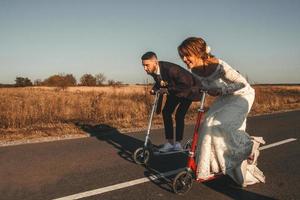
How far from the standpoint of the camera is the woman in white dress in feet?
14.8

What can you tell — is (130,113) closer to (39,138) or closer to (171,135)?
(39,138)

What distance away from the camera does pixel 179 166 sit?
5816 mm

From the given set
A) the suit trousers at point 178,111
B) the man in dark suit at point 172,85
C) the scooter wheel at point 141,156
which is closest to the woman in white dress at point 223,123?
the man in dark suit at point 172,85

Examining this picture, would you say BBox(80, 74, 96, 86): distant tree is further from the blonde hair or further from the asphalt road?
the blonde hair

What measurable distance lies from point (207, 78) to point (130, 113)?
9.24 m

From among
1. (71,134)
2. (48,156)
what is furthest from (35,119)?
(48,156)

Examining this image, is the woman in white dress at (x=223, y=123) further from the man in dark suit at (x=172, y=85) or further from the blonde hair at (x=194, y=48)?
the man in dark suit at (x=172, y=85)

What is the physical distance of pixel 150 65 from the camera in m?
5.91

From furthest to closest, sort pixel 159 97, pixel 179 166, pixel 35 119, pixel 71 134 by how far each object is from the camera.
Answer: pixel 35 119, pixel 71 134, pixel 159 97, pixel 179 166

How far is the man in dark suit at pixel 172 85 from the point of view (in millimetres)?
5918

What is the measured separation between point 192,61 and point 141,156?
2073 millimetres

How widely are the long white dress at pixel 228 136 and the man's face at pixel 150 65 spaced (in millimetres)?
1290

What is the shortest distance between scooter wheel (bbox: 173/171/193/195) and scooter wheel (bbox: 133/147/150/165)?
1492mm

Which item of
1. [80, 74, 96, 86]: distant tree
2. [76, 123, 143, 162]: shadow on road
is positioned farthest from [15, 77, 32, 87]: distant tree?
[76, 123, 143, 162]: shadow on road
